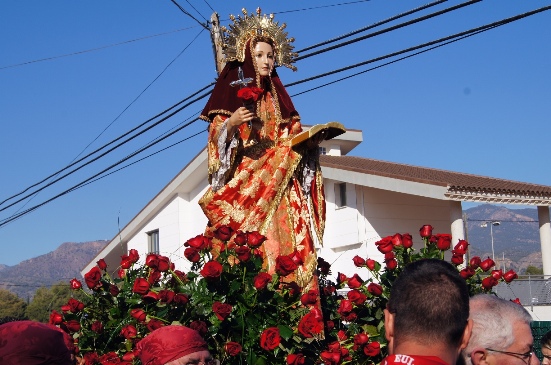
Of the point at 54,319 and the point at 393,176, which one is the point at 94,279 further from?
the point at 393,176

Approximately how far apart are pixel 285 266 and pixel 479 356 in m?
1.86

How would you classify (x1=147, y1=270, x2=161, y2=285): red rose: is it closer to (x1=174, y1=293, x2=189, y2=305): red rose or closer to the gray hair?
(x1=174, y1=293, x2=189, y2=305): red rose

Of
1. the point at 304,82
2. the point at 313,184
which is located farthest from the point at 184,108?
the point at 313,184

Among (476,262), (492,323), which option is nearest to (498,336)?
(492,323)

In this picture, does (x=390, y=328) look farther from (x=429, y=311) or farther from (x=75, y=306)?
(x=75, y=306)

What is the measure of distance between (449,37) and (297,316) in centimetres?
762

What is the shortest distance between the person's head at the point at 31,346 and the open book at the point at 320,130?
342cm

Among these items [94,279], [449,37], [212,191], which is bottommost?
[94,279]

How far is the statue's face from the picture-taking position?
651cm

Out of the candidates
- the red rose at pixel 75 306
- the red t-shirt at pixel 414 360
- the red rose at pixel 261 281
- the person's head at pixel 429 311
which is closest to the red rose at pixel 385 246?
the red rose at pixel 261 281

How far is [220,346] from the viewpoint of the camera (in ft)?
16.4

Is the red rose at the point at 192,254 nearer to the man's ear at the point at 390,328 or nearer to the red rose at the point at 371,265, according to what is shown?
the red rose at the point at 371,265

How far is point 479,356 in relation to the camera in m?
3.43

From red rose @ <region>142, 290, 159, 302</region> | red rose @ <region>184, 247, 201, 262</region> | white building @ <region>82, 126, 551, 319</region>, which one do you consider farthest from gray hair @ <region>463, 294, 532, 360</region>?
white building @ <region>82, 126, 551, 319</region>
